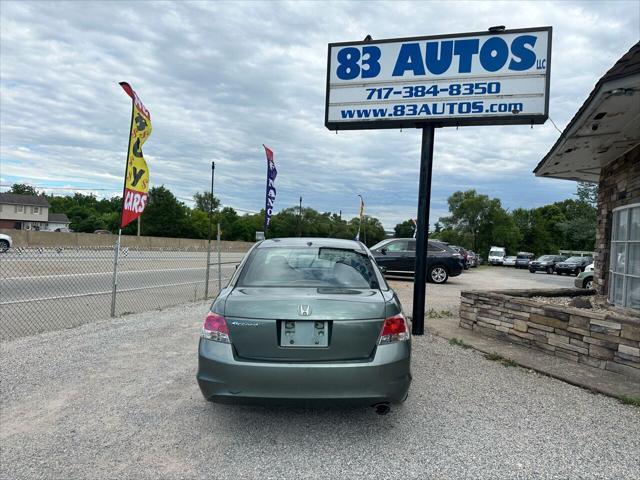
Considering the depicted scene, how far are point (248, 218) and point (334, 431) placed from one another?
95378mm

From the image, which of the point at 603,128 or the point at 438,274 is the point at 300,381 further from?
the point at 438,274

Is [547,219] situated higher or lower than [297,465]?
higher

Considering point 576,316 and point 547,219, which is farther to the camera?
point 547,219

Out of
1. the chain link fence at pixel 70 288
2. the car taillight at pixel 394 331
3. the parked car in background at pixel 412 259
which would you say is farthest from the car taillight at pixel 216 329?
the parked car in background at pixel 412 259

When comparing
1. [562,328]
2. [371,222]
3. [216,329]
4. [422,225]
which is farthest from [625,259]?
[371,222]

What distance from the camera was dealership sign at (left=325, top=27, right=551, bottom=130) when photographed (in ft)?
22.8

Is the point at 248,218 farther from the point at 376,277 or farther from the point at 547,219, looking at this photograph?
the point at 376,277

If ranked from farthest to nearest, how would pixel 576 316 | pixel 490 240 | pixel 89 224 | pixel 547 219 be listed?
pixel 89 224 < pixel 547 219 < pixel 490 240 < pixel 576 316

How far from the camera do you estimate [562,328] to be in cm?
553

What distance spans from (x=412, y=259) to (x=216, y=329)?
15.3 m

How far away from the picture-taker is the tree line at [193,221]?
270 ft

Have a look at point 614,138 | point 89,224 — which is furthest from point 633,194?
point 89,224

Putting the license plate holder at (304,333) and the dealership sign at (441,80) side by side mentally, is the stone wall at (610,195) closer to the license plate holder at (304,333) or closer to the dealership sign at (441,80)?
the dealership sign at (441,80)

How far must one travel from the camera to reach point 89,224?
97.3 metres
